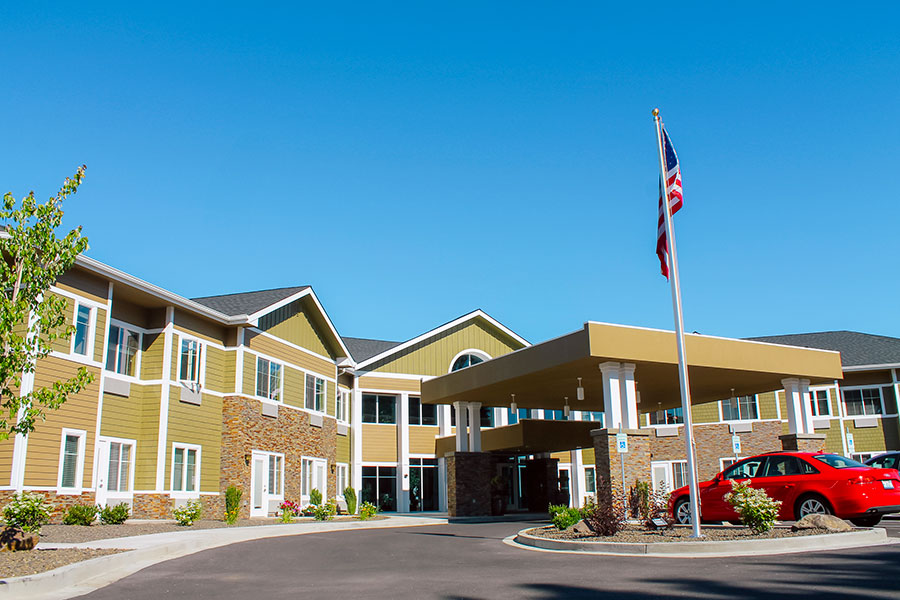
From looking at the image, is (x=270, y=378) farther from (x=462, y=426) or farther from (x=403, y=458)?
(x=403, y=458)

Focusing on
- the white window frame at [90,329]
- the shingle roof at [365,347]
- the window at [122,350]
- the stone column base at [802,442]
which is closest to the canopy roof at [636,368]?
the stone column base at [802,442]

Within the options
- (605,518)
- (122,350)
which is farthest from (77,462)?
(605,518)

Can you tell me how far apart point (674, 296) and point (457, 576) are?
6756 millimetres

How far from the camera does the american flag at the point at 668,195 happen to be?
48.7ft

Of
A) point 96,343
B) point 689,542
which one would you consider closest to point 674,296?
point 689,542

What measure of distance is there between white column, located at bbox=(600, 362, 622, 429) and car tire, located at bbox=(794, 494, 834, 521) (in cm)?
501

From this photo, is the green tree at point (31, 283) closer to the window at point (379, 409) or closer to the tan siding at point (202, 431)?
the tan siding at point (202, 431)

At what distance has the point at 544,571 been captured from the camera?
411 inches

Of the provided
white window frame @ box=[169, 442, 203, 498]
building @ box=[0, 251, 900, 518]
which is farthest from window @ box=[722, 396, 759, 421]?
white window frame @ box=[169, 442, 203, 498]

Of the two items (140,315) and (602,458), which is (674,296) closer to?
(602,458)

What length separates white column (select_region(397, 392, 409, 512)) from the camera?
3562cm

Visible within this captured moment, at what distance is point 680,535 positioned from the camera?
1367cm

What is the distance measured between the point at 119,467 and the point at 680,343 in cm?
1652

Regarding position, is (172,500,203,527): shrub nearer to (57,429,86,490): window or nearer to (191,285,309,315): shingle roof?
(57,429,86,490): window
